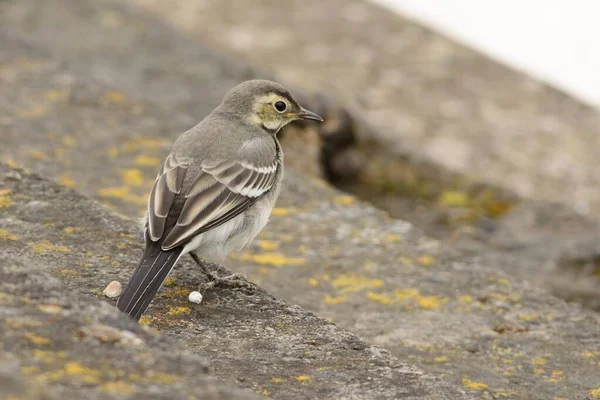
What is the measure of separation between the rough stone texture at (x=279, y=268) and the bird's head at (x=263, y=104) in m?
0.55

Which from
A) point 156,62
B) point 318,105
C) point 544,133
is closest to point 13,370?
point 318,105

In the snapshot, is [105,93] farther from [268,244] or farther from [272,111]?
[268,244]

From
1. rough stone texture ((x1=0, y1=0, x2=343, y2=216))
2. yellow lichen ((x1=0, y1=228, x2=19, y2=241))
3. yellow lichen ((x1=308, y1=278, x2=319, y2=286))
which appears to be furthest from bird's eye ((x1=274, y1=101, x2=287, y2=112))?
yellow lichen ((x1=0, y1=228, x2=19, y2=241))

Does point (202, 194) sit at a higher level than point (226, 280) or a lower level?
higher

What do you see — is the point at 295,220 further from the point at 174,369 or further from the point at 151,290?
the point at 174,369

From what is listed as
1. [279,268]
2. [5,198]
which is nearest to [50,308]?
[5,198]

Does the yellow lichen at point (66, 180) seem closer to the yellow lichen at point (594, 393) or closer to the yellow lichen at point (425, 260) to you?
the yellow lichen at point (425, 260)

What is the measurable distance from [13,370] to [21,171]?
2739 millimetres

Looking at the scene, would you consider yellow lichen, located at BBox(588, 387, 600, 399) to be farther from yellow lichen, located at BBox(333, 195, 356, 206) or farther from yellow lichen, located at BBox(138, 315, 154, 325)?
yellow lichen, located at BBox(333, 195, 356, 206)

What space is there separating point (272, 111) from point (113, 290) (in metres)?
1.98

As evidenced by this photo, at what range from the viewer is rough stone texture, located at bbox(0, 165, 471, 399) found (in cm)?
290

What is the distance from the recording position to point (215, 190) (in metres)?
4.85

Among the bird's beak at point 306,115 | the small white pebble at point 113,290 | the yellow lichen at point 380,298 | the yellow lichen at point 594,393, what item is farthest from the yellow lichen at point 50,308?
the bird's beak at point 306,115

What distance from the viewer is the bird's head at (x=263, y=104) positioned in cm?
574
